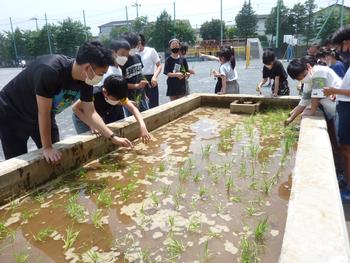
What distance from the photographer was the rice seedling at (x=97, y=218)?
2372 mm

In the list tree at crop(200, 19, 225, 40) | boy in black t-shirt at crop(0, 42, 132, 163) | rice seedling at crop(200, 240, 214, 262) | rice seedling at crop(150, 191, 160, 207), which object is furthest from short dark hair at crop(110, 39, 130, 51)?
tree at crop(200, 19, 225, 40)

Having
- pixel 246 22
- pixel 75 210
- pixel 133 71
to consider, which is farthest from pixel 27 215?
pixel 246 22

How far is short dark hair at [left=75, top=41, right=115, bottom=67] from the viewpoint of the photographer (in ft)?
8.46

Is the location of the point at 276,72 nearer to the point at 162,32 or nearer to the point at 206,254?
the point at 206,254

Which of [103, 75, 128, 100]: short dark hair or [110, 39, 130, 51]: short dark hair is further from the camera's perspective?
[110, 39, 130, 51]: short dark hair

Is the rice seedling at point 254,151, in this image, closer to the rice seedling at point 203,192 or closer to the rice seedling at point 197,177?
the rice seedling at point 197,177

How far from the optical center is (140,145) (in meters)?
4.13

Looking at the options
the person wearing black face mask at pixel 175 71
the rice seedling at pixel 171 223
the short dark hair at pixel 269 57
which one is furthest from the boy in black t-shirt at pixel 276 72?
the rice seedling at pixel 171 223

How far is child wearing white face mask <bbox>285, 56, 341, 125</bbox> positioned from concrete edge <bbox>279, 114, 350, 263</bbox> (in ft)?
4.02

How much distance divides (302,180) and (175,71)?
13.6 feet

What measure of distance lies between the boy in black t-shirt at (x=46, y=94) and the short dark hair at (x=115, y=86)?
0.32 metres

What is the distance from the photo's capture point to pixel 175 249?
2.05 meters

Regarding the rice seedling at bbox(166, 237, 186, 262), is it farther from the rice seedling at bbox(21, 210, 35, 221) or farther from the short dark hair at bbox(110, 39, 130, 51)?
the short dark hair at bbox(110, 39, 130, 51)

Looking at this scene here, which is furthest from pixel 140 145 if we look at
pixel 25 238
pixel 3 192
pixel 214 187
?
pixel 25 238
